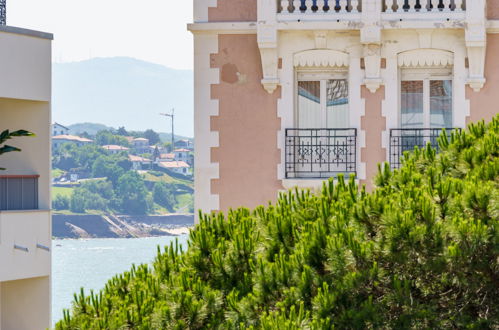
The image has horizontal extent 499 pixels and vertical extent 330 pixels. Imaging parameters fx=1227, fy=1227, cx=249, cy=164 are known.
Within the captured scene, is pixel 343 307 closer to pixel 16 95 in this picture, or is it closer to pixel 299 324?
pixel 299 324

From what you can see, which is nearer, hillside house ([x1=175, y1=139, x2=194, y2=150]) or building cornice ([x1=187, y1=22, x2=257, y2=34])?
building cornice ([x1=187, y1=22, x2=257, y2=34])

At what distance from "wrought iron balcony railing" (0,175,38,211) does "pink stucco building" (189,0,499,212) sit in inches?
177

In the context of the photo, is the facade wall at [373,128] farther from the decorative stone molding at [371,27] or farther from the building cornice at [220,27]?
the building cornice at [220,27]

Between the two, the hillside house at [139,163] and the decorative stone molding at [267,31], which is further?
the hillside house at [139,163]

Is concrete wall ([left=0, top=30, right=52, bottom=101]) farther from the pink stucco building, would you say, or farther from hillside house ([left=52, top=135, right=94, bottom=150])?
hillside house ([left=52, top=135, right=94, bottom=150])

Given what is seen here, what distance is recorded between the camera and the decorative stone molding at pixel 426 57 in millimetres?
20750

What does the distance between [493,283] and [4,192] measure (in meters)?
14.2

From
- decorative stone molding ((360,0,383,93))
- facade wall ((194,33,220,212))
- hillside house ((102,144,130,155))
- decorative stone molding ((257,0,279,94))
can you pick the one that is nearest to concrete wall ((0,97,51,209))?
facade wall ((194,33,220,212))

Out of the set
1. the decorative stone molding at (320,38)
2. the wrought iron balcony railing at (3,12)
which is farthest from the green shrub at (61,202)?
the decorative stone molding at (320,38)

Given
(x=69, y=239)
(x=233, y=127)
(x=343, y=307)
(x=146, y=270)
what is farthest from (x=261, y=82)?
(x=69, y=239)

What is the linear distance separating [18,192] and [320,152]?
20.5ft

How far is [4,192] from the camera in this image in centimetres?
2333

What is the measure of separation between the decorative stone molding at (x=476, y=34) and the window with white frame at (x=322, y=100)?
85.1 inches

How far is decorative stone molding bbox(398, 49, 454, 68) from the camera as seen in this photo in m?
20.8
